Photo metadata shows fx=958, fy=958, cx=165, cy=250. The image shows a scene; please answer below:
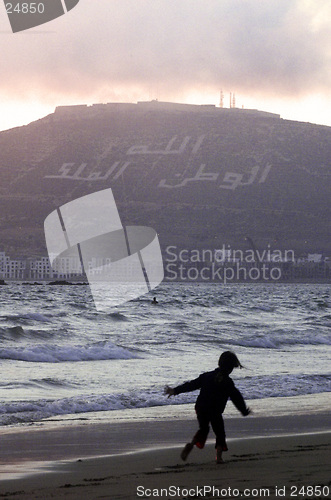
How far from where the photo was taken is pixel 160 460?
975 cm

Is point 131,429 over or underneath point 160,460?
underneath

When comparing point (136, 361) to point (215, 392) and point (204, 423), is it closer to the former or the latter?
point (204, 423)

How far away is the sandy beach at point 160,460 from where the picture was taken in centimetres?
761

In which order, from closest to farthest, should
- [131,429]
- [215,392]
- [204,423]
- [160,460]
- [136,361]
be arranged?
1. [215,392]
2. [204,423]
3. [160,460]
4. [131,429]
5. [136,361]

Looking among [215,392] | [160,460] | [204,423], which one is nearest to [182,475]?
[204,423]

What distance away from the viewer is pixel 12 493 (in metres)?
7.82

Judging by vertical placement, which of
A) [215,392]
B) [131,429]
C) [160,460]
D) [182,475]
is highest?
[215,392]

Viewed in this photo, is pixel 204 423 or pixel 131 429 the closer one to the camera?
pixel 204 423

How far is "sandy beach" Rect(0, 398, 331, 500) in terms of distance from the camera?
7.61 m

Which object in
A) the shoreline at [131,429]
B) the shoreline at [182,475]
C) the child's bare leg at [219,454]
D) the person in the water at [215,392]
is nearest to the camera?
the shoreline at [182,475]

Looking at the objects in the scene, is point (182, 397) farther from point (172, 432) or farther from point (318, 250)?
point (318, 250)

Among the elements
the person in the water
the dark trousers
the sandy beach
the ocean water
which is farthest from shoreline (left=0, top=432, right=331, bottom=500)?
the ocean water

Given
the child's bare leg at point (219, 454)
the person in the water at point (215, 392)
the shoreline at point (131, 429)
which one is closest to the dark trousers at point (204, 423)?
the person in the water at point (215, 392)

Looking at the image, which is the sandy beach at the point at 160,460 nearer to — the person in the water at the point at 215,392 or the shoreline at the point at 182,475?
the shoreline at the point at 182,475
